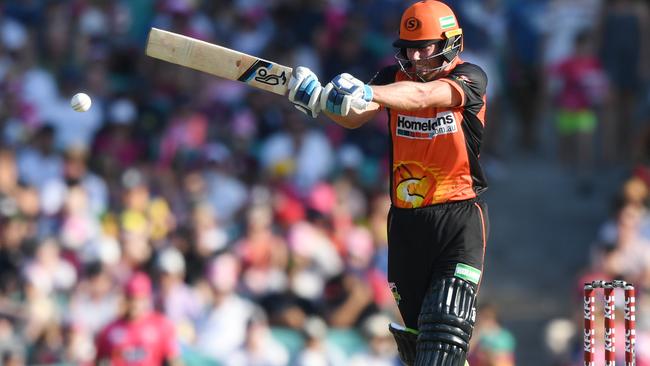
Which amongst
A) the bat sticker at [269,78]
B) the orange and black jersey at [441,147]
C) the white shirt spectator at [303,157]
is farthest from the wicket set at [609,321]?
the white shirt spectator at [303,157]

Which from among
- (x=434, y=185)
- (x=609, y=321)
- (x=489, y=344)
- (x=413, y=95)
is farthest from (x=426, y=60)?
(x=489, y=344)

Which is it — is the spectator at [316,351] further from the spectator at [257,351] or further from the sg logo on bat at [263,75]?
the sg logo on bat at [263,75]

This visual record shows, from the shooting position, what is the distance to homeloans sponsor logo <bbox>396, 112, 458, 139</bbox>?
7.68 meters

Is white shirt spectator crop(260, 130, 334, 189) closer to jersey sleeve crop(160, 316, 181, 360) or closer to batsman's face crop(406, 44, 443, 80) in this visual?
jersey sleeve crop(160, 316, 181, 360)

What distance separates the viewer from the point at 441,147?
25.4ft

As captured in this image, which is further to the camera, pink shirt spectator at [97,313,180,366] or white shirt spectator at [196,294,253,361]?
white shirt spectator at [196,294,253,361]

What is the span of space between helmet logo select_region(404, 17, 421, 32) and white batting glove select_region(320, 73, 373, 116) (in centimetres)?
70

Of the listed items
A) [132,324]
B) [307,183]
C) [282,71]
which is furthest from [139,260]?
[282,71]

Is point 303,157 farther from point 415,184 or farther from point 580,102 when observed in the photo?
point 415,184

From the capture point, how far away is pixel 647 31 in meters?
16.3

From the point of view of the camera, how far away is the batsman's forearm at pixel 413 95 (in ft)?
23.7

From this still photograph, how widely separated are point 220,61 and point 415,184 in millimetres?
1455

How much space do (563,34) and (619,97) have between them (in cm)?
190

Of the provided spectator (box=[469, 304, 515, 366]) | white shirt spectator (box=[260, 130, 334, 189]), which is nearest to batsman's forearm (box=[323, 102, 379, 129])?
spectator (box=[469, 304, 515, 366])
